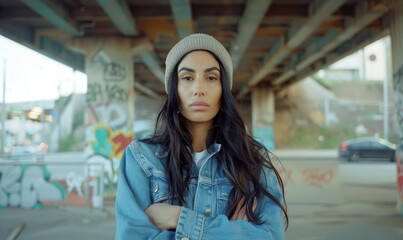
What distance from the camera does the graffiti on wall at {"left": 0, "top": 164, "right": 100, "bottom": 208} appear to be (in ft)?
29.1

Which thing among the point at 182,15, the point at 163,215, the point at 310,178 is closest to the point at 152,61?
the point at 182,15

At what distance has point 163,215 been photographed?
154 cm

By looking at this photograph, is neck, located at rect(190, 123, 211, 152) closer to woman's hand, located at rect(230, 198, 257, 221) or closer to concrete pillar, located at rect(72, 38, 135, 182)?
woman's hand, located at rect(230, 198, 257, 221)

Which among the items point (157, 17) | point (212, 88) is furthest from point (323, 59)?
point (212, 88)

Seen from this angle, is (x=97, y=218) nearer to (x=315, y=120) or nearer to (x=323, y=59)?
(x=323, y=59)

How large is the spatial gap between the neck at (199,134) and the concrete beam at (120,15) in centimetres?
788

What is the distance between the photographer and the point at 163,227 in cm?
154

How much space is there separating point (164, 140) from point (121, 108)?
1112 centimetres

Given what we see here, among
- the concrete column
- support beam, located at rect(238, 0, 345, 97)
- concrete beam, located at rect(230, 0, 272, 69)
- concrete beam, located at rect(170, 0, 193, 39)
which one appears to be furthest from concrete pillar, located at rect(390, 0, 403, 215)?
the concrete column

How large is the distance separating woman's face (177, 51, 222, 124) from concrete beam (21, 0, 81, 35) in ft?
26.6

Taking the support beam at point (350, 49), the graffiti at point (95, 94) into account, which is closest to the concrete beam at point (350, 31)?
the support beam at point (350, 49)

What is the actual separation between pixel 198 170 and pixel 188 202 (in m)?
0.15

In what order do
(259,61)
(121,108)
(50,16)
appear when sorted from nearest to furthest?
(50,16)
(121,108)
(259,61)

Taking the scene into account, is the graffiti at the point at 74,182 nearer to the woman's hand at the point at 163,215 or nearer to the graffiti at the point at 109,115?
the graffiti at the point at 109,115
